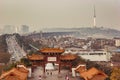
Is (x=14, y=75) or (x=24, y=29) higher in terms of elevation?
(x=14, y=75)

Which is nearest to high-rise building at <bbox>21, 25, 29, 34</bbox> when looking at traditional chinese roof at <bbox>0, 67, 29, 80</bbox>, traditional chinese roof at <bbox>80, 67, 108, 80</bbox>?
traditional chinese roof at <bbox>0, 67, 29, 80</bbox>

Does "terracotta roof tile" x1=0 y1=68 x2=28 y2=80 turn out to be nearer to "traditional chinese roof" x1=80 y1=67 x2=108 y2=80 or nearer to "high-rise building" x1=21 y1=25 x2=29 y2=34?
"traditional chinese roof" x1=80 y1=67 x2=108 y2=80

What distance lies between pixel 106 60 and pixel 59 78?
52.3 feet

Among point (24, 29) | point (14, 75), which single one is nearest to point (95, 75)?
point (14, 75)

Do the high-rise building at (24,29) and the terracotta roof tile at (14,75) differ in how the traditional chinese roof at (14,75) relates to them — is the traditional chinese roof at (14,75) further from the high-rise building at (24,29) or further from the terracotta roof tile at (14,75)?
the high-rise building at (24,29)

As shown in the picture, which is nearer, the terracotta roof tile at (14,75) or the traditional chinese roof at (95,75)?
the terracotta roof tile at (14,75)

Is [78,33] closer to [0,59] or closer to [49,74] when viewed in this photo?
[0,59]

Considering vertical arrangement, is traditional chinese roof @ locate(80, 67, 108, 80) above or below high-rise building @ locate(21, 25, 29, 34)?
above

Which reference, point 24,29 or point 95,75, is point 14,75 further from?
point 24,29

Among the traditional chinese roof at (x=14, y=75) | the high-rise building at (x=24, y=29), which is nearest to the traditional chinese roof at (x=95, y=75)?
the traditional chinese roof at (x=14, y=75)

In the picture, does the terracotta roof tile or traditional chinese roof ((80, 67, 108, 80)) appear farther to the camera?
traditional chinese roof ((80, 67, 108, 80))

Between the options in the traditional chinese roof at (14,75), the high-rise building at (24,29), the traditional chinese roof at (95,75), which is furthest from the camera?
the high-rise building at (24,29)

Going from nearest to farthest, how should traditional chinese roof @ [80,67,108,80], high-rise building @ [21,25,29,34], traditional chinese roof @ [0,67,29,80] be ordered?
traditional chinese roof @ [0,67,29,80]
traditional chinese roof @ [80,67,108,80]
high-rise building @ [21,25,29,34]

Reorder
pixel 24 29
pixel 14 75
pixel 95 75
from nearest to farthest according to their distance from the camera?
pixel 14 75 → pixel 95 75 → pixel 24 29
